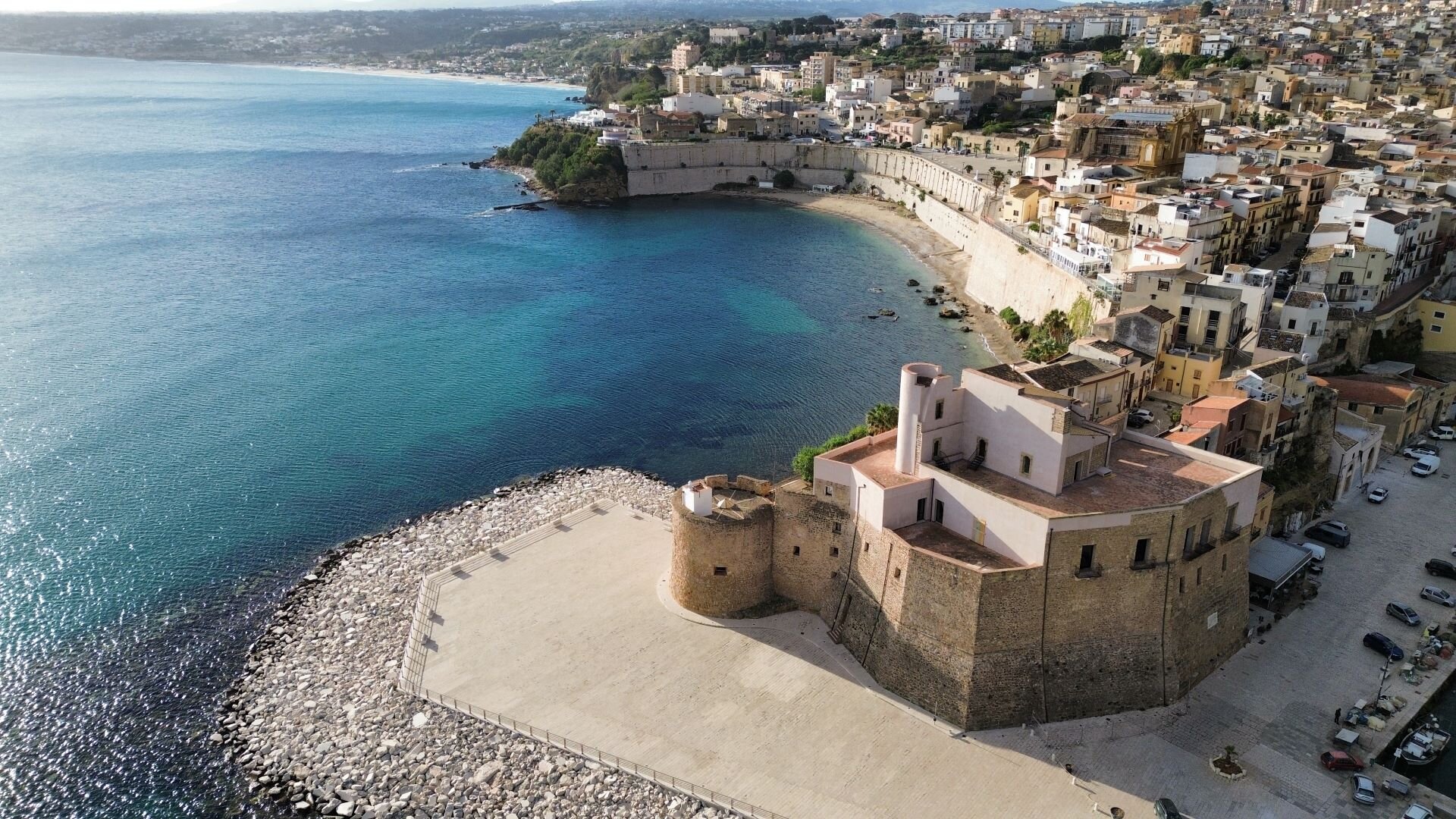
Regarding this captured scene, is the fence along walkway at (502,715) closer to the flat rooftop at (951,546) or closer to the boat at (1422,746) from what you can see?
the flat rooftop at (951,546)

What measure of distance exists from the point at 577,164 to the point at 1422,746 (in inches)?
3375

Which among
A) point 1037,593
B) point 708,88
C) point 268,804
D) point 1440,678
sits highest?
point 708,88

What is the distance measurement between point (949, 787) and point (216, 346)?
45.1 meters

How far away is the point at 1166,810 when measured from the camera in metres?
19.8

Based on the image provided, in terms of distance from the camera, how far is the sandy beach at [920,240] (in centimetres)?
5262

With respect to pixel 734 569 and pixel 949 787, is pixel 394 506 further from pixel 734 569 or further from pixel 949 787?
pixel 949 787

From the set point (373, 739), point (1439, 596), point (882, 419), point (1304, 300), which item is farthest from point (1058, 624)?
point (1304, 300)

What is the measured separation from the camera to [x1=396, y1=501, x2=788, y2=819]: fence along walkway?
20.7m

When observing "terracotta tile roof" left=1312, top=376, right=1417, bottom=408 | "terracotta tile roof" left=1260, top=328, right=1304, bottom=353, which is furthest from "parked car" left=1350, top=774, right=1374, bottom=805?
"terracotta tile roof" left=1260, top=328, right=1304, bottom=353

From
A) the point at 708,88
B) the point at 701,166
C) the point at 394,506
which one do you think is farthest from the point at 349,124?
the point at 394,506

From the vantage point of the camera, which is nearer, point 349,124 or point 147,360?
point 147,360

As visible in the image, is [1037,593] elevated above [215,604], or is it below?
above

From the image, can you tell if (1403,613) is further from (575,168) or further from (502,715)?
(575,168)

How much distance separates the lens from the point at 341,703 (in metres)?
23.8
